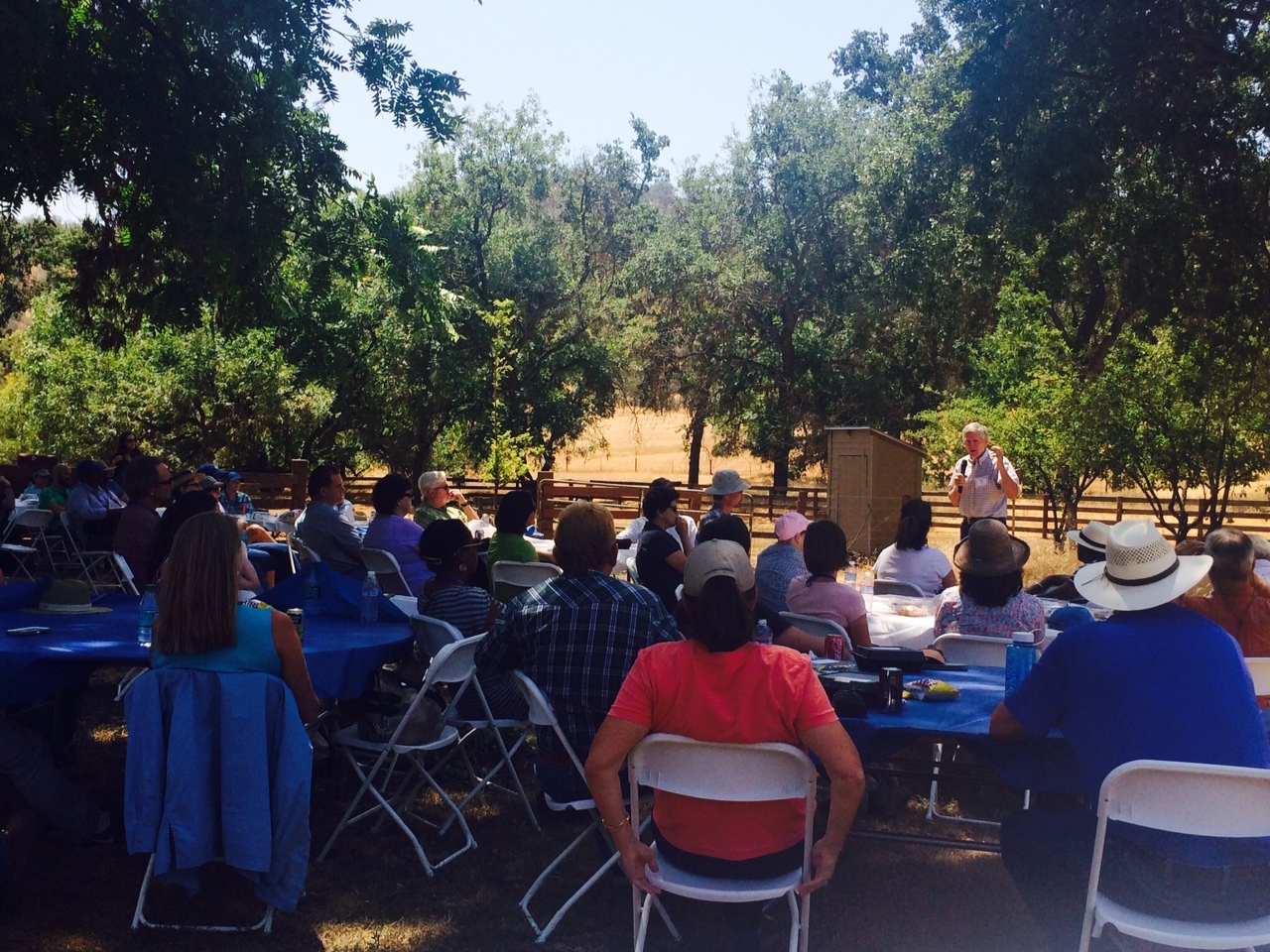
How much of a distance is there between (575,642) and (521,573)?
305 centimetres

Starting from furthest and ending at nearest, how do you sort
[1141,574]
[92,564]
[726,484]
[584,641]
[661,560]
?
1. [92,564]
2. [726,484]
3. [661,560]
4. [584,641]
5. [1141,574]

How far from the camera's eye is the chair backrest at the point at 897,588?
6867mm

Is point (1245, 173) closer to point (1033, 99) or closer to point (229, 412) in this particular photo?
point (1033, 99)

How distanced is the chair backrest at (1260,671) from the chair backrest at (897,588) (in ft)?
9.14

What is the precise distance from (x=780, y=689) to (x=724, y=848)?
0.43 metres

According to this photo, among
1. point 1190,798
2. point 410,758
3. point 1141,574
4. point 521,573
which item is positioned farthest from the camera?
point 521,573

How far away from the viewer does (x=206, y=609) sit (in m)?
3.62

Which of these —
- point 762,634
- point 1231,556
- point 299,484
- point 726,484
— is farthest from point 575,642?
point 299,484

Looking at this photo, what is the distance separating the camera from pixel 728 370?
3178 centimetres

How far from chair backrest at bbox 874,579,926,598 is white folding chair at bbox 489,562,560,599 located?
1.90m

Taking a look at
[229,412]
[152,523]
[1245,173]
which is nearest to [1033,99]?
[1245,173]

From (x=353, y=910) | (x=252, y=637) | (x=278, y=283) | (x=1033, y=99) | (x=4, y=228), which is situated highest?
(x=1033, y=99)

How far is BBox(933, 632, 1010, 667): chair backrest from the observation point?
183 inches

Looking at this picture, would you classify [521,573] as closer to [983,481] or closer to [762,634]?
[762,634]
